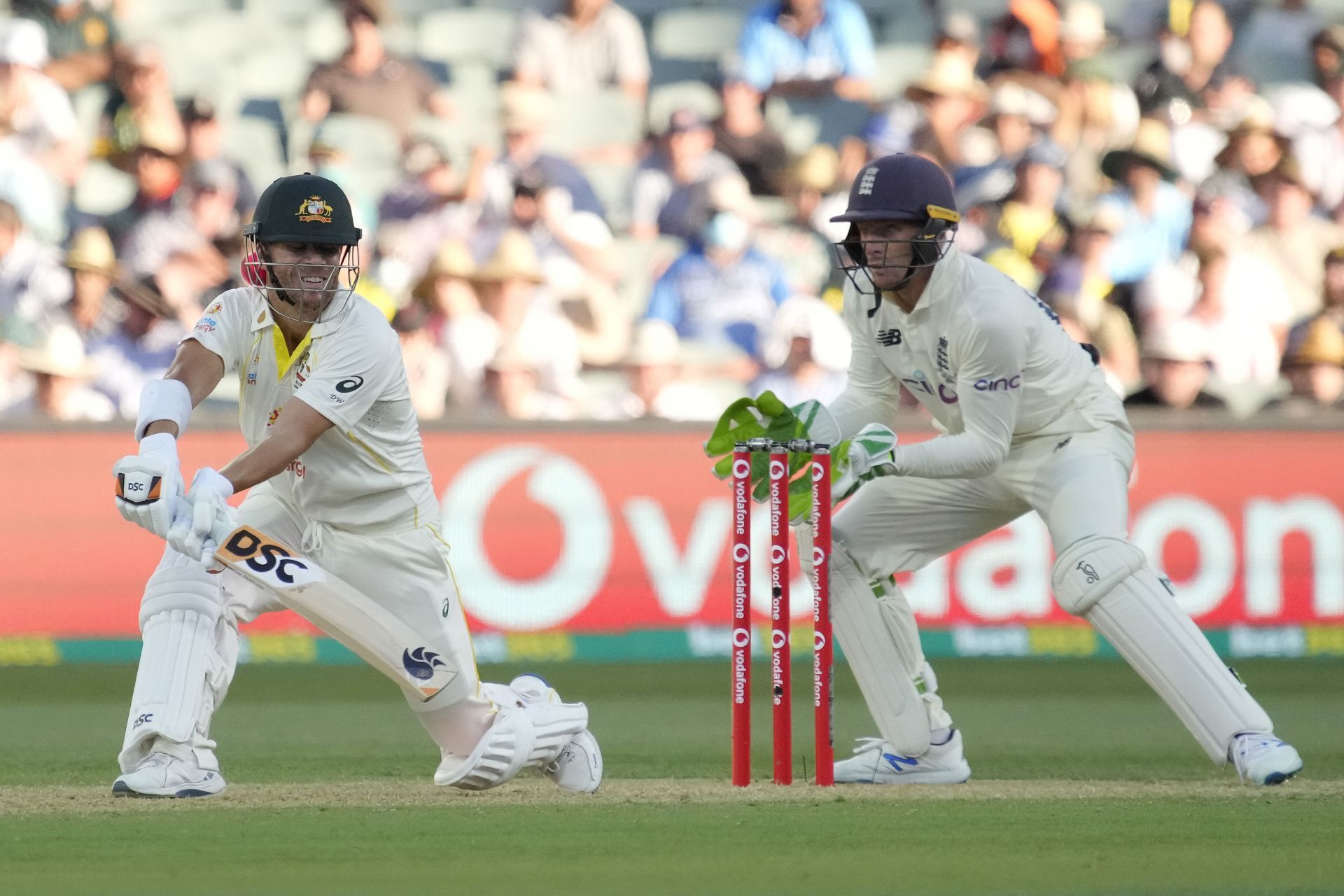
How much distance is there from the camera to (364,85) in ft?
36.5

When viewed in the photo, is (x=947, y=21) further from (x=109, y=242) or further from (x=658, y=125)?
(x=109, y=242)

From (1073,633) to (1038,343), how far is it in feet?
13.2

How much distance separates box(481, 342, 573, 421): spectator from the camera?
33.2 feet

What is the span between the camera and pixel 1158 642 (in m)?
5.36

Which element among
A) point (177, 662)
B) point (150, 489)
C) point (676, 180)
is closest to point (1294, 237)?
point (676, 180)

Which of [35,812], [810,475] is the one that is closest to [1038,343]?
[810,475]

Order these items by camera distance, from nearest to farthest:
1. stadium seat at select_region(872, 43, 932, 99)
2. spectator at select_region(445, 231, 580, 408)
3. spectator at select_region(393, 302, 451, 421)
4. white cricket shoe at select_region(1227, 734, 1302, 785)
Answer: white cricket shoe at select_region(1227, 734, 1302, 785), spectator at select_region(393, 302, 451, 421), spectator at select_region(445, 231, 580, 408), stadium seat at select_region(872, 43, 932, 99)

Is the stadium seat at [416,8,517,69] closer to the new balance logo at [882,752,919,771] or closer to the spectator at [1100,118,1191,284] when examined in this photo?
the spectator at [1100,118,1191,284]

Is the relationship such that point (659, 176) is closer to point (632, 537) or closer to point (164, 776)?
point (632, 537)

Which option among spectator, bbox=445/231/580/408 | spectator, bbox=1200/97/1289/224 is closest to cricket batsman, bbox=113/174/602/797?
spectator, bbox=445/231/580/408

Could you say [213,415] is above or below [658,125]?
below

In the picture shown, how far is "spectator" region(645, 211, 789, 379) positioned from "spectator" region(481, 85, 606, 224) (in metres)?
0.67

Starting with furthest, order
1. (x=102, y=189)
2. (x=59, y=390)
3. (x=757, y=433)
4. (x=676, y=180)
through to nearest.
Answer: (x=676, y=180) → (x=102, y=189) → (x=59, y=390) → (x=757, y=433)

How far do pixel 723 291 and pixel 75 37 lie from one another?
411 centimetres
